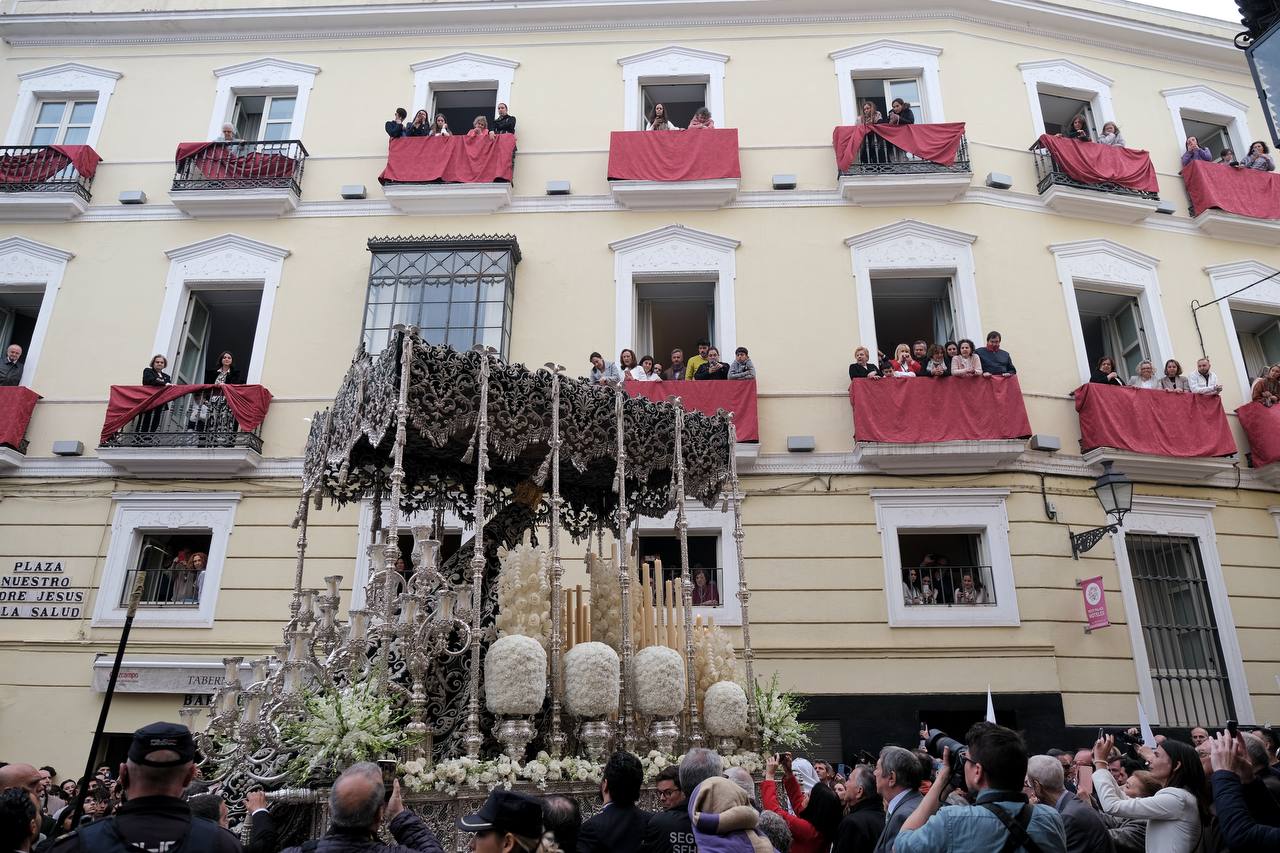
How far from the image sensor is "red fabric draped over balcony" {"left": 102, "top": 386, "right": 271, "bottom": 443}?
12758 millimetres

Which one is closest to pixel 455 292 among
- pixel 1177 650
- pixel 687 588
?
pixel 687 588

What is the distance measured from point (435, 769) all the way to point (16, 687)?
942 centimetres

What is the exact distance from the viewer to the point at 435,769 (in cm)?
586

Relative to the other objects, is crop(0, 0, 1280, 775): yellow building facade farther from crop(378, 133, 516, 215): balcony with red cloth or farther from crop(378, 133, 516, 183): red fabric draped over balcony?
crop(378, 133, 516, 183): red fabric draped over balcony

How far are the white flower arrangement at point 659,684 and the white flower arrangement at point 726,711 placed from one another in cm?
41

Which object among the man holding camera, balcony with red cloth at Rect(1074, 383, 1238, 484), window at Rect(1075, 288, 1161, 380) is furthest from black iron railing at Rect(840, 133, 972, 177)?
the man holding camera

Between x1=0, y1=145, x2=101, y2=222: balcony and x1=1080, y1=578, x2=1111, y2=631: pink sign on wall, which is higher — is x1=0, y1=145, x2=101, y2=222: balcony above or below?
above

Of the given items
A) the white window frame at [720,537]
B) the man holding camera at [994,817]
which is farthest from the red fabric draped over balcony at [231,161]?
the man holding camera at [994,817]

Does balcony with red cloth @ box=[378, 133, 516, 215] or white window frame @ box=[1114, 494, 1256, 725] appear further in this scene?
balcony with red cloth @ box=[378, 133, 516, 215]

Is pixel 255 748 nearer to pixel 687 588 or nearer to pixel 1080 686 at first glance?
pixel 687 588

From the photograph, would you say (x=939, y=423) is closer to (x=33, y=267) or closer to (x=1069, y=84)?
(x=1069, y=84)

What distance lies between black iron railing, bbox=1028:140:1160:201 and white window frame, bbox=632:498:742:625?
25.0 feet

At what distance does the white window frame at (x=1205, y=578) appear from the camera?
11.7 metres

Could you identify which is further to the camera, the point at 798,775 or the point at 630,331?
the point at 630,331
